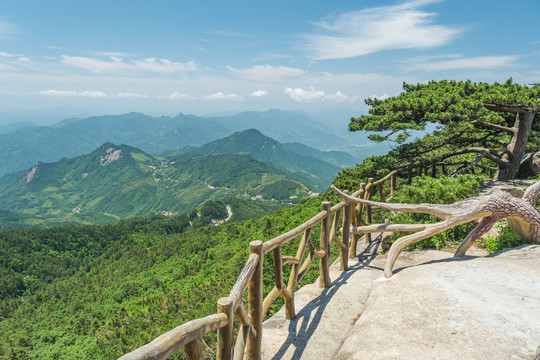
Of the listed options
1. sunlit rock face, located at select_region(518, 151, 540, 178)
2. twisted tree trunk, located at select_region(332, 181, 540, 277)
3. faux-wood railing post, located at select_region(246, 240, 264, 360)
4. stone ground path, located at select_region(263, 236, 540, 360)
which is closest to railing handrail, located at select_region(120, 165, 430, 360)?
faux-wood railing post, located at select_region(246, 240, 264, 360)

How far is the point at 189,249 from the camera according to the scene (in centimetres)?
5472

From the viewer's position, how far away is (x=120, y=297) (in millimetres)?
39125

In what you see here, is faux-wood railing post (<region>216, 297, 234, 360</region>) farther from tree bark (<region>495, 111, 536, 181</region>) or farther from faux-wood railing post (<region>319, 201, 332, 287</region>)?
tree bark (<region>495, 111, 536, 181</region>)

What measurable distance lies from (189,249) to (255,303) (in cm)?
5419

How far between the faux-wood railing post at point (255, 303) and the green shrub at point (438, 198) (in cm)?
570

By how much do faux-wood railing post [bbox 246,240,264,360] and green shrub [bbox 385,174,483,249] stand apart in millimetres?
5704

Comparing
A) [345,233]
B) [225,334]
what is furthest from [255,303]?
[345,233]

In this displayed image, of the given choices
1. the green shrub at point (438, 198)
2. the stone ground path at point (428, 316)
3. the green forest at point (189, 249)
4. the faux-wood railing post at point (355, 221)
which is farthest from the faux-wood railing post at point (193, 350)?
the green shrub at point (438, 198)

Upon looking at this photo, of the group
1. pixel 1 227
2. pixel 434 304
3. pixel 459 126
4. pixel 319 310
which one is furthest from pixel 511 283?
pixel 1 227

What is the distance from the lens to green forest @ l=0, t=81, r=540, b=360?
11.2 m

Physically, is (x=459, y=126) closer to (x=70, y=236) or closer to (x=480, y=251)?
(x=480, y=251)

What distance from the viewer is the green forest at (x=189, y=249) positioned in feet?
36.8

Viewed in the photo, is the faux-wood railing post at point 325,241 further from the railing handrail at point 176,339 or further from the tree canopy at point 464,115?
the tree canopy at point 464,115

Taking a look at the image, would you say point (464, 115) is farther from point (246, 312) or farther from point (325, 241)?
point (246, 312)
